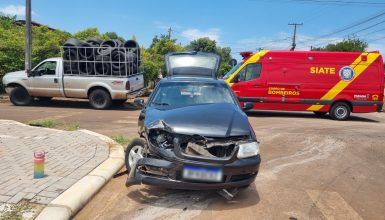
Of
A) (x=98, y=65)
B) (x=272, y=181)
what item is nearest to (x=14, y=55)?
(x=98, y=65)

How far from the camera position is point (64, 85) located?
14.0 metres

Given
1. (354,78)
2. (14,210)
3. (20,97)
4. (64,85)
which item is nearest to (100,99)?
(64,85)

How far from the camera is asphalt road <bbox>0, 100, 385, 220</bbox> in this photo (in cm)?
430

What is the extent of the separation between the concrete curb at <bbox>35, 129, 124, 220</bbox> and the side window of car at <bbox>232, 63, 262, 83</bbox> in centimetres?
869

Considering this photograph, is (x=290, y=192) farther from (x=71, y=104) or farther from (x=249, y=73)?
(x=71, y=104)

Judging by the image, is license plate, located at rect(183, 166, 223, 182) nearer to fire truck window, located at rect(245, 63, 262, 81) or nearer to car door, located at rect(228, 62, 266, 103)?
car door, located at rect(228, 62, 266, 103)

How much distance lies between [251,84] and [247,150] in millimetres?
9915

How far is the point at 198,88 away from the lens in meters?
6.03

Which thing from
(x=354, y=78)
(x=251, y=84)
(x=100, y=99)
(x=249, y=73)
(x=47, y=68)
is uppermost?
(x=47, y=68)

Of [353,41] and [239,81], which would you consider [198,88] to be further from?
[353,41]

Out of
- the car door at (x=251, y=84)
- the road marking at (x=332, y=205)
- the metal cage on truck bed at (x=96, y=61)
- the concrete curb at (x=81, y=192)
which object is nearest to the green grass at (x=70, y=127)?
the concrete curb at (x=81, y=192)

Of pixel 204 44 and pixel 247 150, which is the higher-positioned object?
pixel 204 44

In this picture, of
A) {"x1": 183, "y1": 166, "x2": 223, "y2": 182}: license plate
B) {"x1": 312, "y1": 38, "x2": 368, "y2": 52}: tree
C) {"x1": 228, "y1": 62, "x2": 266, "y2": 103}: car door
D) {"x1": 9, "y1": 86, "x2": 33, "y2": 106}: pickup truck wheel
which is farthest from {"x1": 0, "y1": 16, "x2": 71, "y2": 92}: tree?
{"x1": 312, "y1": 38, "x2": 368, "y2": 52}: tree

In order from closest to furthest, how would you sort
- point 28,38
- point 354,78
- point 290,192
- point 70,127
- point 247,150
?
point 247,150
point 290,192
point 70,127
point 354,78
point 28,38
